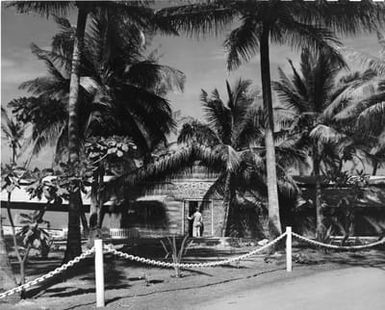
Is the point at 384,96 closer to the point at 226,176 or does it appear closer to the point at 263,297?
the point at 226,176

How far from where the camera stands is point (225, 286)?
10297 mm

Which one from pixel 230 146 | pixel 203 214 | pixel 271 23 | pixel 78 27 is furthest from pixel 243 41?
pixel 203 214

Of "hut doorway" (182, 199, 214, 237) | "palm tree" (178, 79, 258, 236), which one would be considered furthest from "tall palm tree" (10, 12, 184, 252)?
"hut doorway" (182, 199, 214, 237)

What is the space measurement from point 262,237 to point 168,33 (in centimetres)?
1232

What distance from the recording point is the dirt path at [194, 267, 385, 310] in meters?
8.33

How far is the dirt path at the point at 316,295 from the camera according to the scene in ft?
27.3

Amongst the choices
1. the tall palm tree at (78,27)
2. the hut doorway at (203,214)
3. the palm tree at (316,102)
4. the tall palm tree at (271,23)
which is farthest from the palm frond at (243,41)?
the hut doorway at (203,214)

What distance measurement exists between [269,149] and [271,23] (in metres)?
3.35

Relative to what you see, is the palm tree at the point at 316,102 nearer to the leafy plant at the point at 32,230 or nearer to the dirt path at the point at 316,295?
the dirt path at the point at 316,295

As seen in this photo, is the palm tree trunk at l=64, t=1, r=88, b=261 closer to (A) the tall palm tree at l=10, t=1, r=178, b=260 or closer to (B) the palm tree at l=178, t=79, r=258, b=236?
(A) the tall palm tree at l=10, t=1, r=178, b=260

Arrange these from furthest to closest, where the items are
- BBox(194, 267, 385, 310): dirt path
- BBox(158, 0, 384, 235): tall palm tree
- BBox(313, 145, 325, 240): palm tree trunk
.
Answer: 1. BBox(313, 145, 325, 240): palm tree trunk
2. BBox(158, 0, 384, 235): tall palm tree
3. BBox(194, 267, 385, 310): dirt path

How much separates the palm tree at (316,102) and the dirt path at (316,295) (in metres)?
11.8

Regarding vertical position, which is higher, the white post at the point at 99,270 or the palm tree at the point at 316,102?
the palm tree at the point at 316,102

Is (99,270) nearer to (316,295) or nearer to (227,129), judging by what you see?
(316,295)
